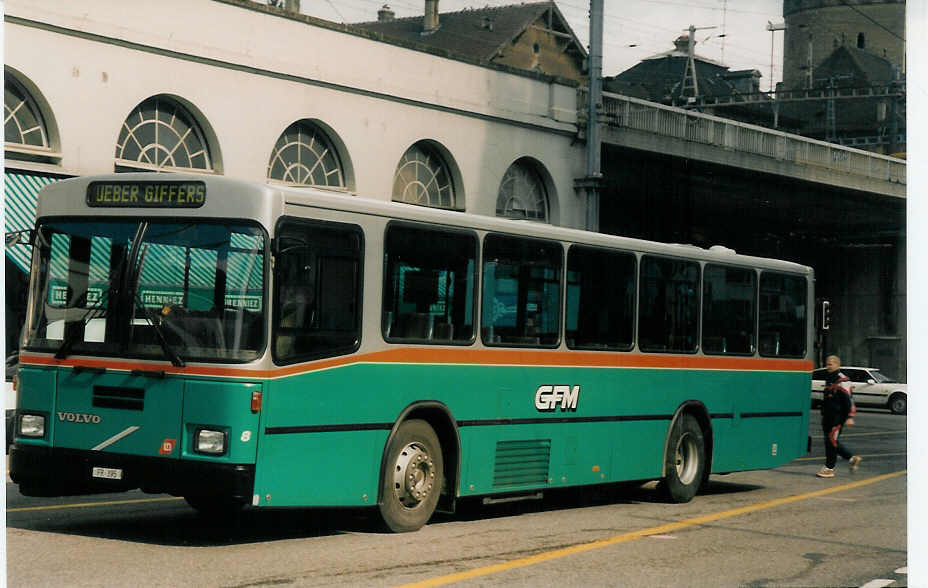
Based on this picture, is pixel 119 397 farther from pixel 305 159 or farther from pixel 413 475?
pixel 305 159

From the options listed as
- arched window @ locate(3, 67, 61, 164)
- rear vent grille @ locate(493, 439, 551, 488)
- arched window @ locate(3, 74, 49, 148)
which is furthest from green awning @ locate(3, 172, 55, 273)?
rear vent grille @ locate(493, 439, 551, 488)

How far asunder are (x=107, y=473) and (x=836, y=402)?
479 inches

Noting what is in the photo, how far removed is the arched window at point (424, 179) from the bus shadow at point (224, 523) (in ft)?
53.4

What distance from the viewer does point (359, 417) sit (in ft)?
36.0

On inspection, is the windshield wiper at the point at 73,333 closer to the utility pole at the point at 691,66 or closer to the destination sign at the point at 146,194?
the destination sign at the point at 146,194

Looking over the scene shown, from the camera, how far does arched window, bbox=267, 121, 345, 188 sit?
27000 millimetres

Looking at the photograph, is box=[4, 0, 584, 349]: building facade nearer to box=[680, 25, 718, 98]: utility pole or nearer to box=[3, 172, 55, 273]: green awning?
box=[3, 172, 55, 273]: green awning

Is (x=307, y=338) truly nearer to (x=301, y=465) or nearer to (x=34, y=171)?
(x=301, y=465)

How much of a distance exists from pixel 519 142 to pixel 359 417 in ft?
75.6

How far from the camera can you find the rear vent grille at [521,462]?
41.3ft

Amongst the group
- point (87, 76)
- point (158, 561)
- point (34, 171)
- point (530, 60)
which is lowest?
point (158, 561)

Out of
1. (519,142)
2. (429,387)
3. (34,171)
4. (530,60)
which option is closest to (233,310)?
(429,387)

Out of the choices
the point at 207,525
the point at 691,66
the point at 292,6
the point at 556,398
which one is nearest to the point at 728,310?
the point at 556,398

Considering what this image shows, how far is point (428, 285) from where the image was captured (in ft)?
38.5
